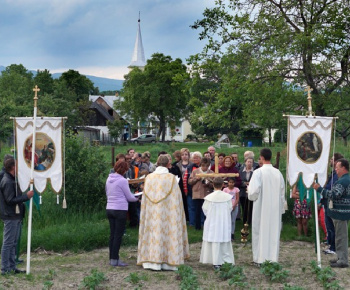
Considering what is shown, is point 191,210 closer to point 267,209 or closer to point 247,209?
point 247,209

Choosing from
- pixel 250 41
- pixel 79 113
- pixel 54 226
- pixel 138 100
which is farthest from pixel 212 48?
pixel 79 113

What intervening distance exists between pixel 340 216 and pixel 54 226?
6.26 m

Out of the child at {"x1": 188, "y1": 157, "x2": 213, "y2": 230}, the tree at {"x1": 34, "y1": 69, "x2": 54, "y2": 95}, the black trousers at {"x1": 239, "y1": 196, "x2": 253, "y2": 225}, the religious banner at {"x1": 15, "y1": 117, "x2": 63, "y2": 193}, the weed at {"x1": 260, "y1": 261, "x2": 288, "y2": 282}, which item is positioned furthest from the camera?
the tree at {"x1": 34, "y1": 69, "x2": 54, "y2": 95}

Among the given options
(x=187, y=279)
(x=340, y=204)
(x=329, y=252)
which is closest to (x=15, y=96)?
(x=329, y=252)

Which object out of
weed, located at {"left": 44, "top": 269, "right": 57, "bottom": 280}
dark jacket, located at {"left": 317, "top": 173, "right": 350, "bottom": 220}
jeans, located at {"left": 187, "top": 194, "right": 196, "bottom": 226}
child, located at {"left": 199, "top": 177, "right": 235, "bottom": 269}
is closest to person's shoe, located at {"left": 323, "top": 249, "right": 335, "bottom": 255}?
dark jacket, located at {"left": 317, "top": 173, "right": 350, "bottom": 220}

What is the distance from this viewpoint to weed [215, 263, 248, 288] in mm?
8344

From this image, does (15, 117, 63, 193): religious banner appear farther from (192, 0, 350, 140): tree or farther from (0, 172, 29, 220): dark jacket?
(192, 0, 350, 140): tree

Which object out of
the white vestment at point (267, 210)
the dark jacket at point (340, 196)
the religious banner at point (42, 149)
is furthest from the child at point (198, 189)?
the religious banner at point (42, 149)

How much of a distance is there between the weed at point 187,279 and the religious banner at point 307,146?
8.07 ft

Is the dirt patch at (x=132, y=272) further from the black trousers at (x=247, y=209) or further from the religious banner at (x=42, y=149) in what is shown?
the religious banner at (x=42, y=149)

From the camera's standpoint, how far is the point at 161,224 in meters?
9.65

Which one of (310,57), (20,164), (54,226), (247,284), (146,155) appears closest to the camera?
(247,284)

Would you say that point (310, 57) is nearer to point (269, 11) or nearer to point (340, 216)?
point (269, 11)

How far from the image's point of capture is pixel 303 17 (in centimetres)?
1545
